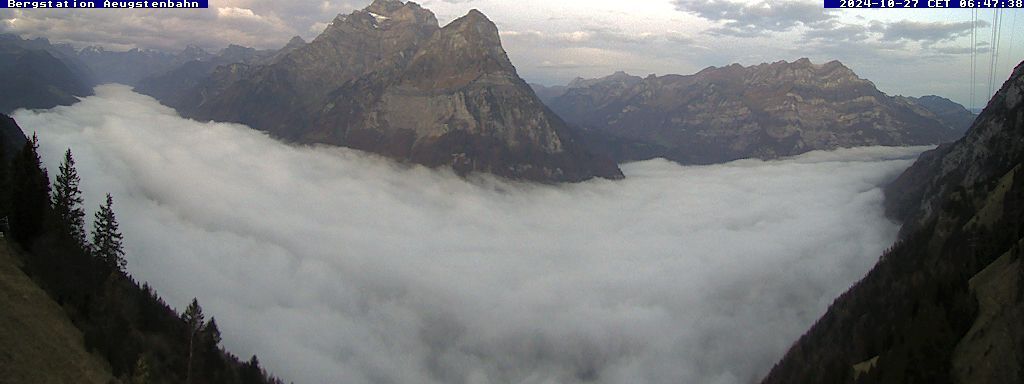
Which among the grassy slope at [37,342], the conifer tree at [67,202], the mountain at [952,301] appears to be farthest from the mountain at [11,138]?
the mountain at [952,301]

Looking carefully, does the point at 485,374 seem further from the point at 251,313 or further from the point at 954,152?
the point at 954,152

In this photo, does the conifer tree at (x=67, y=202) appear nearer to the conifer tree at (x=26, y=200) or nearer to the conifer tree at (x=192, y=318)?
the conifer tree at (x=26, y=200)

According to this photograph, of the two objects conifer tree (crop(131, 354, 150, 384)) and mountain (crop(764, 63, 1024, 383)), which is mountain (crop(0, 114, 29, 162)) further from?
mountain (crop(764, 63, 1024, 383))

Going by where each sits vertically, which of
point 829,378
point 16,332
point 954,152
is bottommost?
point 829,378

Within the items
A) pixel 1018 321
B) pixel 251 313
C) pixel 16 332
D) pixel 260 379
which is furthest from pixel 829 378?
pixel 251 313

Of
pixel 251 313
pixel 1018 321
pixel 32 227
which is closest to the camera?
pixel 1018 321

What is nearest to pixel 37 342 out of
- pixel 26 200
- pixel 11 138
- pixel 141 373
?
pixel 141 373

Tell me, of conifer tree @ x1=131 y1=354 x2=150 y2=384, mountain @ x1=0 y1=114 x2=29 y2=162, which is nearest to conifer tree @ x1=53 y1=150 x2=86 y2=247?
conifer tree @ x1=131 y1=354 x2=150 y2=384

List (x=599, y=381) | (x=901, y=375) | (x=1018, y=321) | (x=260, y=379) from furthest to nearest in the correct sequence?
(x=599, y=381) < (x=260, y=379) < (x=901, y=375) < (x=1018, y=321)
